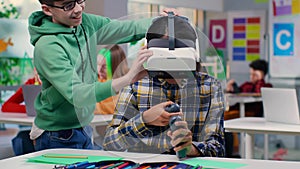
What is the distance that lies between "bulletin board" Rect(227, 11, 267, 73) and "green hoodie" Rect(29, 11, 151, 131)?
21.0 ft

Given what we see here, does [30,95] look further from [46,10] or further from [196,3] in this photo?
[196,3]

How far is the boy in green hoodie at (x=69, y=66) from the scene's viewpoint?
1.97m

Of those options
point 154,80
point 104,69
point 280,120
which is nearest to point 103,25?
point 104,69

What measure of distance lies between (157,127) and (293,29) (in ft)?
19.4

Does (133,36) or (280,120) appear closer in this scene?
(133,36)

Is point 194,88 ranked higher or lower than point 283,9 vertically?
lower

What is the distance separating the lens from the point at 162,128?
6.12 ft

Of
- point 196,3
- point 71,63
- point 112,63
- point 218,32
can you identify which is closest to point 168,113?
point 112,63

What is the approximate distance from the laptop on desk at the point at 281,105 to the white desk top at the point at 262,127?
0.14 ft

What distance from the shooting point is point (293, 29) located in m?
7.48

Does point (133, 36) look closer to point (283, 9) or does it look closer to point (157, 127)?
point (157, 127)

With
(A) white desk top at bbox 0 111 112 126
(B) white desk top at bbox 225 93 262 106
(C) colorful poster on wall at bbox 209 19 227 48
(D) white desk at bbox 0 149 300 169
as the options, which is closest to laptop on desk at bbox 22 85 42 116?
(A) white desk top at bbox 0 111 112 126

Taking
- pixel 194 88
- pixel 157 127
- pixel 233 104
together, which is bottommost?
pixel 233 104

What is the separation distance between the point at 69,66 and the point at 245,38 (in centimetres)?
688
